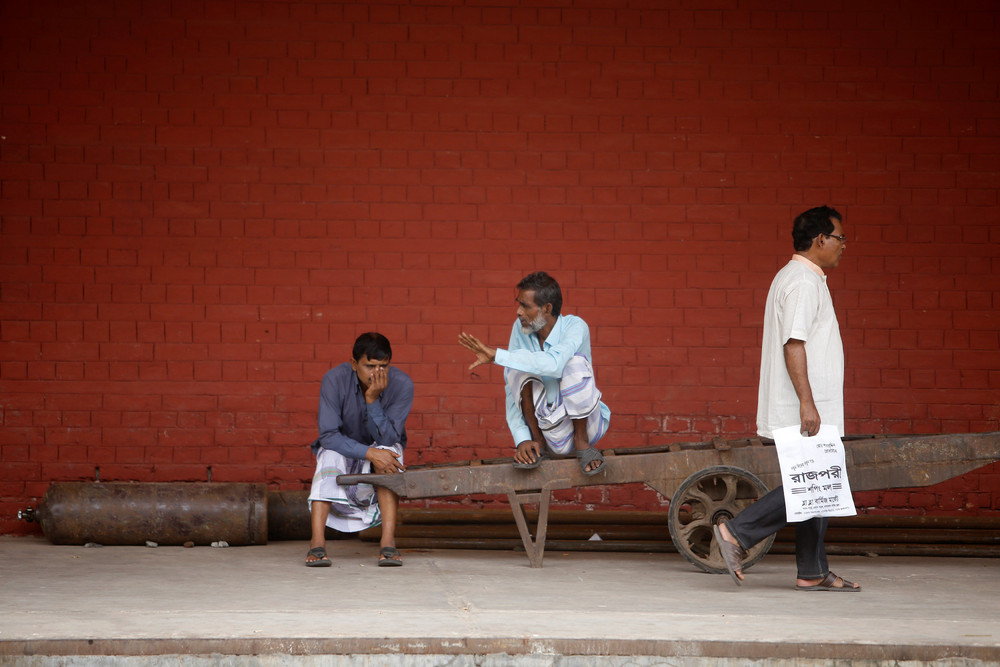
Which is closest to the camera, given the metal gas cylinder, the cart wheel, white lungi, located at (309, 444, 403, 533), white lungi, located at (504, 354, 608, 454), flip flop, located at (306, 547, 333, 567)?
the cart wheel

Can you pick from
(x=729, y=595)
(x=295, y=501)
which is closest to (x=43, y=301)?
(x=295, y=501)

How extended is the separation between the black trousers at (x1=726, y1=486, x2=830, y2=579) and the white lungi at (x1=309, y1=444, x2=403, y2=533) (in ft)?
6.57

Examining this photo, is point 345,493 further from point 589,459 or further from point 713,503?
point 713,503

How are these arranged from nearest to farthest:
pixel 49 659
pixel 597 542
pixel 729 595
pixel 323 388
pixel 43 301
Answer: pixel 49 659 < pixel 729 595 < pixel 323 388 < pixel 597 542 < pixel 43 301

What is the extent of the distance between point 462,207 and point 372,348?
173cm

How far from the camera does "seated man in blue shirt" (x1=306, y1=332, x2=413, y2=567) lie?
6066mm

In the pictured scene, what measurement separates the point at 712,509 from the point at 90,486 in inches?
152

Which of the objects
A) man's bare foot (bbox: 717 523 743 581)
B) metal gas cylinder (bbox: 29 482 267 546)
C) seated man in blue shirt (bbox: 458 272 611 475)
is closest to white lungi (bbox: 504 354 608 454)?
seated man in blue shirt (bbox: 458 272 611 475)

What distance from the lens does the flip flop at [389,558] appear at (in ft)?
19.7

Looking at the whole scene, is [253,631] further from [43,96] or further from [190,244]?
[43,96]

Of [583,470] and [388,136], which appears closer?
[583,470]

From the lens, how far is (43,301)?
23.8 feet

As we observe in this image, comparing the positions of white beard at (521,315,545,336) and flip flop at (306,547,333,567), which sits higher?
white beard at (521,315,545,336)

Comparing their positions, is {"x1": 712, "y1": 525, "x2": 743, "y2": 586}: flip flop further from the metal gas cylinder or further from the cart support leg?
the metal gas cylinder
